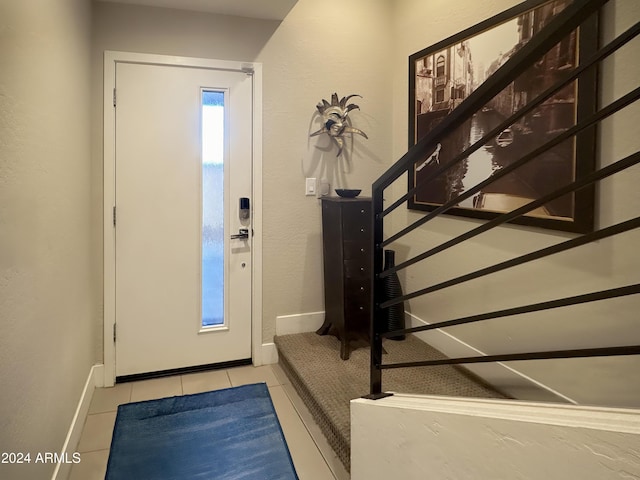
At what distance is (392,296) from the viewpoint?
3176 millimetres

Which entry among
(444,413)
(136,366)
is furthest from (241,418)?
(444,413)

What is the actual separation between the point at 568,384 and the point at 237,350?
213cm

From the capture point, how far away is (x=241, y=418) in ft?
8.57

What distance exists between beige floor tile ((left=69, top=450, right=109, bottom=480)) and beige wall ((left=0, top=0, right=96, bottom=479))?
209mm

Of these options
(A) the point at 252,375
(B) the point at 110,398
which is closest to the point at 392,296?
(A) the point at 252,375

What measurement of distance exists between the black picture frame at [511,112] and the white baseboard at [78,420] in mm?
2393

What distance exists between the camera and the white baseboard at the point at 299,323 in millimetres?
3359

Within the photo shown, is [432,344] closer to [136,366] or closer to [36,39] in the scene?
[136,366]

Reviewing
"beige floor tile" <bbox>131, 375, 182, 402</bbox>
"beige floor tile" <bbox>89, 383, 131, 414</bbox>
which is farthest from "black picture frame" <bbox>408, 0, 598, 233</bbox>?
"beige floor tile" <bbox>89, 383, 131, 414</bbox>

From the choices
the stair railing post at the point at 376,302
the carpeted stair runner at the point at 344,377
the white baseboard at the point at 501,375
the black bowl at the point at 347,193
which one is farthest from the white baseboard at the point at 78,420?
the white baseboard at the point at 501,375

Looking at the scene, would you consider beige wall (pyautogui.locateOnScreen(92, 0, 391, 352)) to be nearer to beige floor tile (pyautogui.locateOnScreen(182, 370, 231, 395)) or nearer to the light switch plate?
the light switch plate

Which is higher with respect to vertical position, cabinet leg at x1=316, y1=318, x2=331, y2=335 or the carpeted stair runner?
cabinet leg at x1=316, y1=318, x2=331, y2=335

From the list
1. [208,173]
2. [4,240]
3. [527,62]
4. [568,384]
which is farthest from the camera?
[208,173]

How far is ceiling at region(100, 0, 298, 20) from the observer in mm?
→ 2826
